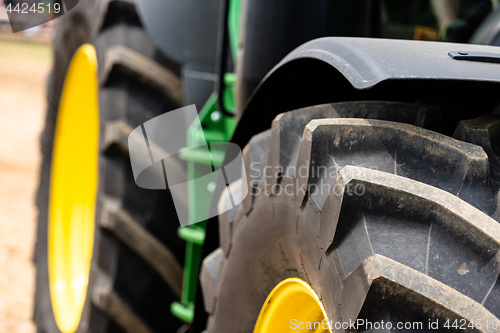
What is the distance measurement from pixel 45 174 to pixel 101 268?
2.65 ft

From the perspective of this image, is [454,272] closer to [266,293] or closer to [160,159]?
[266,293]

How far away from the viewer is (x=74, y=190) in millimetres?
1694

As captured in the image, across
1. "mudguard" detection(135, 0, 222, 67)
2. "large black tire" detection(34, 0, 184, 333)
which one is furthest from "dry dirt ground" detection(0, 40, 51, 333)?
"mudguard" detection(135, 0, 222, 67)

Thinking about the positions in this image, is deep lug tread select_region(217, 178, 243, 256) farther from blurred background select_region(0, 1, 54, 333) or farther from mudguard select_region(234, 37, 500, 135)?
blurred background select_region(0, 1, 54, 333)

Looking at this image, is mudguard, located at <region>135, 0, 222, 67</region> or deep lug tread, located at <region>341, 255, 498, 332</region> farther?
mudguard, located at <region>135, 0, 222, 67</region>

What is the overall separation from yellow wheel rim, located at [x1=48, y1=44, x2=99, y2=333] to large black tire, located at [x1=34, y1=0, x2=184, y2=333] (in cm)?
17

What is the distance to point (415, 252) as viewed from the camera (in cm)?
48

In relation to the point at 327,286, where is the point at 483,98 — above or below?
above

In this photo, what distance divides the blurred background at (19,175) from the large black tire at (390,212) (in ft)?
5.54

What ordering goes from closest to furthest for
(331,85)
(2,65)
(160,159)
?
(331,85)
(160,159)
(2,65)

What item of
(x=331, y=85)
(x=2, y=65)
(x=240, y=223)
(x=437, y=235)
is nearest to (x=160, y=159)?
(x=240, y=223)
